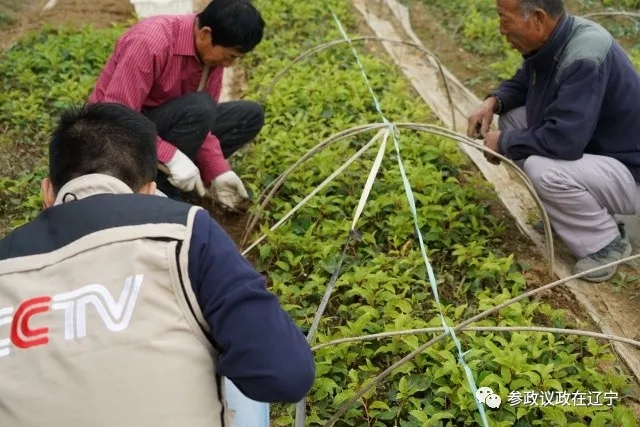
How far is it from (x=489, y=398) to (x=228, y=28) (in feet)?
6.68

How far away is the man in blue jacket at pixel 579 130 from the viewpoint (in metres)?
3.01

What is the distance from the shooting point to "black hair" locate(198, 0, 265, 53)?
295 centimetres

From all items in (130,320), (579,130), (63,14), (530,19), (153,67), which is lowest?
(63,14)

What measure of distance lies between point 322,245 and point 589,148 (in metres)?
1.53

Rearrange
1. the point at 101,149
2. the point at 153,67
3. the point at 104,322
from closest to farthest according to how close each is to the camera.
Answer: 1. the point at 104,322
2. the point at 101,149
3. the point at 153,67

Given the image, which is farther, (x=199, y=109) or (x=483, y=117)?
(x=483, y=117)

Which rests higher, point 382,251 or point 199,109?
point 199,109

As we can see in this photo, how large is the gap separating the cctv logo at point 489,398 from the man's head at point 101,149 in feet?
4.81

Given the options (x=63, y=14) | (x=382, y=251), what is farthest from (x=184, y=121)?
(x=63, y=14)

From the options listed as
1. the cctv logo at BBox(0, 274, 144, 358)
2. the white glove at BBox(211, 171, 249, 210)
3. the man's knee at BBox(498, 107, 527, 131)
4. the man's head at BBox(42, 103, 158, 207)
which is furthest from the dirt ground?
the cctv logo at BBox(0, 274, 144, 358)

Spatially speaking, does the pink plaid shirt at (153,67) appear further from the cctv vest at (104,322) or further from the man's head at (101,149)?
the cctv vest at (104,322)

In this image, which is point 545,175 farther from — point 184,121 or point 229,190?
point 184,121

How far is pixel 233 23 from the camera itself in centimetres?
294

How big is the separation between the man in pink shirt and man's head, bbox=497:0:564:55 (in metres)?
1.25
